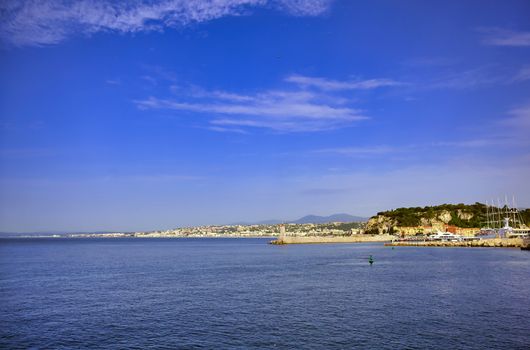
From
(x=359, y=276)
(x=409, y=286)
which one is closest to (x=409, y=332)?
(x=409, y=286)

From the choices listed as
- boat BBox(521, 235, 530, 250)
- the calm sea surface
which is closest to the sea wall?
boat BBox(521, 235, 530, 250)

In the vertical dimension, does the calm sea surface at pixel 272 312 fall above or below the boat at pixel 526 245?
below

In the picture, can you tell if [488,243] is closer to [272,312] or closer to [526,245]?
[526,245]

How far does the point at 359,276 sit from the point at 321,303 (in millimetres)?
27780

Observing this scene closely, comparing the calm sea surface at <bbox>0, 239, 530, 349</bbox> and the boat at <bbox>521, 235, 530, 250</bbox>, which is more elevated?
the boat at <bbox>521, 235, 530, 250</bbox>

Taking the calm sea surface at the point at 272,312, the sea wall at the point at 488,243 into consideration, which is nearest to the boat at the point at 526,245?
the sea wall at the point at 488,243

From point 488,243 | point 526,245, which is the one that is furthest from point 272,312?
point 488,243

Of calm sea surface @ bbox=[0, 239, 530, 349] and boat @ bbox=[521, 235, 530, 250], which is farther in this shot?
boat @ bbox=[521, 235, 530, 250]

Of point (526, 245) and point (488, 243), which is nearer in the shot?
point (526, 245)

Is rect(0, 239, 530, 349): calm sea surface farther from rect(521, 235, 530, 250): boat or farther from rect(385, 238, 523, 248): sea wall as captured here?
rect(385, 238, 523, 248): sea wall

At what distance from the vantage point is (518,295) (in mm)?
50281

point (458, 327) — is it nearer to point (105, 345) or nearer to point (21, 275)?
point (105, 345)

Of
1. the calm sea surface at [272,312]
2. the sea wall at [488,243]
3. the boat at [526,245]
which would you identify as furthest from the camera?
the sea wall at [488,243]

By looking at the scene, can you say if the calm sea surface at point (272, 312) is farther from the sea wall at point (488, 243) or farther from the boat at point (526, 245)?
the sea wall at point (488, 243)
